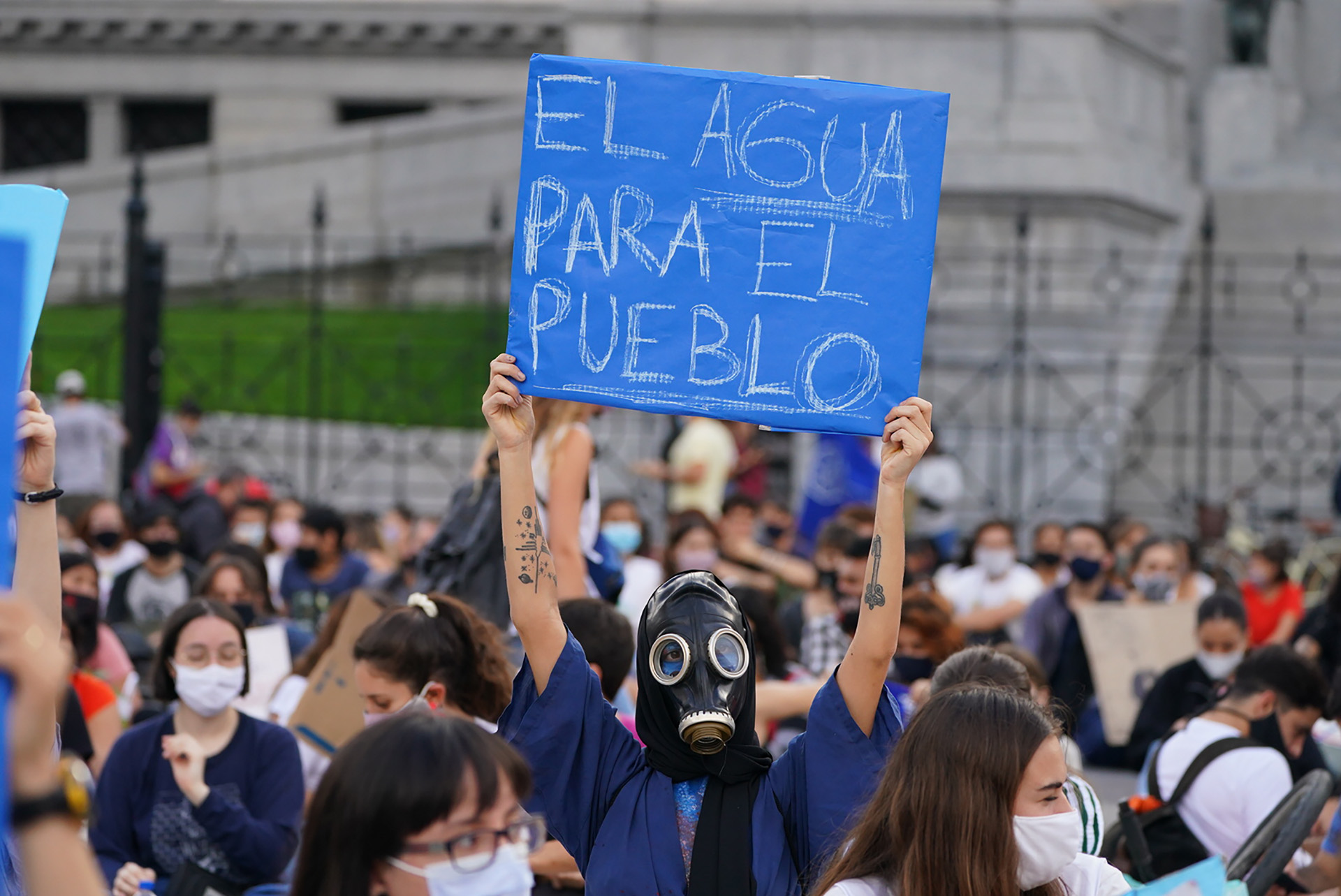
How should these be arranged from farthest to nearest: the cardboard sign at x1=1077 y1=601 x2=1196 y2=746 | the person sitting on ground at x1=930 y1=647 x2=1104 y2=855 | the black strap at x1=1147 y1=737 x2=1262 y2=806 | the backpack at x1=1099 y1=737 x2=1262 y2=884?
the cardboard sign at x1=1077 y1=601 x2=1196 y2=746, the black strap at x1=1147 y1=737 x2=1262 y2=806, the backpack at x1=1099 y1=737 x2=1262 y2=884, the person sitting on ground at x1=930 y1=647 x2=1104 y2=855

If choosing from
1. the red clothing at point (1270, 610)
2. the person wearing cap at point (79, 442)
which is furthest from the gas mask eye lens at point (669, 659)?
the person wearing cap at point (79, 442)

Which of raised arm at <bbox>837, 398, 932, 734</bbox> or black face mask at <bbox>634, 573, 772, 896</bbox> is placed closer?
black face mask at <bbox>634, 573, 772, 896</bbox>

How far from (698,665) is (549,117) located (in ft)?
5.03

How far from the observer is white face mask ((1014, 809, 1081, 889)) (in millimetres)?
3047

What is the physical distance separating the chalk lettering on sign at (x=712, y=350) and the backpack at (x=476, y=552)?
6.60 ft

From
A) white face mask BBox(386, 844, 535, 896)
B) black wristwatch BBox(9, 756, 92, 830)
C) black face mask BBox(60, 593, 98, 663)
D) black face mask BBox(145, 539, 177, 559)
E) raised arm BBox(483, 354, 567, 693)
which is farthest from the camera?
black face mask BBox(145, 539, 177, 559)

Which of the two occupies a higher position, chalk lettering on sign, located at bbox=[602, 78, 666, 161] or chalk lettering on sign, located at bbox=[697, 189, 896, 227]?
chalk lettering on sign, located at bbox=[602, 78, 666, 161]

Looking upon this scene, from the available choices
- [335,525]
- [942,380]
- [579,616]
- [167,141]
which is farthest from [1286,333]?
[167,141]

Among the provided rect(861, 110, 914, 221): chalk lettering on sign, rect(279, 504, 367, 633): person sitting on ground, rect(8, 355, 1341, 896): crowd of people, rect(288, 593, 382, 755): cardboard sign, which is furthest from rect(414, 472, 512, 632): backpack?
rect(279, 504, 367, 633): person sitting on ground

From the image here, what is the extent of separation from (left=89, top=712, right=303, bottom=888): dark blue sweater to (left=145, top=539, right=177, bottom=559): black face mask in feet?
12.7

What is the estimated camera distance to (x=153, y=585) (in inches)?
352

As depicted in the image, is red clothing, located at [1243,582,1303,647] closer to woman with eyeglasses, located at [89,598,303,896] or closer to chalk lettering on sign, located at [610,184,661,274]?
woman with eyeglasses, located at [89,598,303,896]

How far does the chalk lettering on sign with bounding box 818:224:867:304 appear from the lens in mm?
4035

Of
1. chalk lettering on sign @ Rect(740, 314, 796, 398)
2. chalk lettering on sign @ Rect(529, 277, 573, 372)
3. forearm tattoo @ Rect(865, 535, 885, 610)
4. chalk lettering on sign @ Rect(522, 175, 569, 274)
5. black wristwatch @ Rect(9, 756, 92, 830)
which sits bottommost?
black wristwatch @ Rect(9, 756, 92, 830)
